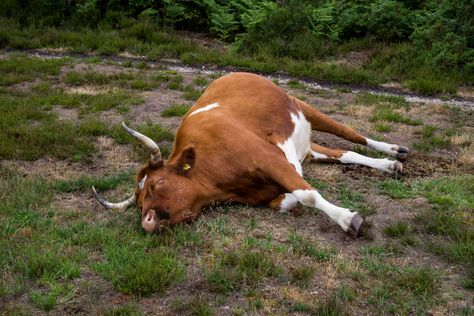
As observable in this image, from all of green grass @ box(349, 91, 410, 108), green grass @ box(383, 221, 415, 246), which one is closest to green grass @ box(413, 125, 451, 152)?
green grass @ box(349, 91, 410, 108)

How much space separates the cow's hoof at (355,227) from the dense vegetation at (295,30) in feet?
26.1

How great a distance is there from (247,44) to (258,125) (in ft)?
30.7

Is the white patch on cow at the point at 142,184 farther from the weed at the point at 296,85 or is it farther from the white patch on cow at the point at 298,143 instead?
the weed at the point at 296,85

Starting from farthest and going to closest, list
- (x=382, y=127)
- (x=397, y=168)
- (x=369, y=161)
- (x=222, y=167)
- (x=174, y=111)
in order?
1. (x=174, y=111)
2. (x=382, y=127)
3. (x=369, y=161)
4. (x=397, y=168)
5. (x=222, y=167)

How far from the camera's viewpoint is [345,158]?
7918 millimetres

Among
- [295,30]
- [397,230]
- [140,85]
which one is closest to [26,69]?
[140,85]

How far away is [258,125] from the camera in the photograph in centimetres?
679

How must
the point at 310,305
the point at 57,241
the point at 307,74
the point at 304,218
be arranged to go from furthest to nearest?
the point at 307,74, the point at 304,218, the point at 57,241, the point at 310,305

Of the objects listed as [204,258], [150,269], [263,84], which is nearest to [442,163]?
[263,84]

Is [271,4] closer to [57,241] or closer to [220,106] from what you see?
[220,106]

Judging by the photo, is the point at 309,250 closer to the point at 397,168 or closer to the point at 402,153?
the point at 397,168

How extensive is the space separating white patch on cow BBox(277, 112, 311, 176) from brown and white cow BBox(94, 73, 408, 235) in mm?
16

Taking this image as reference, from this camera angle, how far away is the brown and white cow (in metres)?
5.75

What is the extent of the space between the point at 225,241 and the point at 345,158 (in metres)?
2.87
